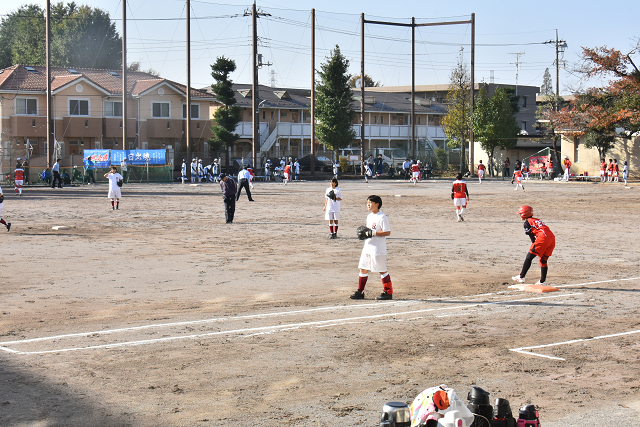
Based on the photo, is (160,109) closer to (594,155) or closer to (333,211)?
(594,155)

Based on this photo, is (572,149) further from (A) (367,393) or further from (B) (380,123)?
(A) (367,393)

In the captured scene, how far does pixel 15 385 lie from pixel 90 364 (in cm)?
87

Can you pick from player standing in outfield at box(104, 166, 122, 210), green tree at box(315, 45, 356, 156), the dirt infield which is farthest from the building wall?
player standing in outfield at box(104, 166, 122, 210)

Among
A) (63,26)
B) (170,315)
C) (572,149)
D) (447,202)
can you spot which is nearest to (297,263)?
(170,315)

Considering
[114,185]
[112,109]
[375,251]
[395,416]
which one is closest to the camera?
[395,416]

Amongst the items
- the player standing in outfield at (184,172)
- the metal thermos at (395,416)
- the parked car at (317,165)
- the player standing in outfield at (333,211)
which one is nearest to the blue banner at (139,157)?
the player standing in outfield at (184,172)

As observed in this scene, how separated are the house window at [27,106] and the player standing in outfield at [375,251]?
5266cm

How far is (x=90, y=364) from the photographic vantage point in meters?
7.21

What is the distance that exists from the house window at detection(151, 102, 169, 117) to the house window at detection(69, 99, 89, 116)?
6.00 m

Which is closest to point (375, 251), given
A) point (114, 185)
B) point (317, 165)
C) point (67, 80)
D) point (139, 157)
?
point (114, 185)

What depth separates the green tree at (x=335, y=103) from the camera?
66062 millimetres

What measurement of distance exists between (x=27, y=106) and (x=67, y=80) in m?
4.06

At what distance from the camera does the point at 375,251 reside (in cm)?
1088

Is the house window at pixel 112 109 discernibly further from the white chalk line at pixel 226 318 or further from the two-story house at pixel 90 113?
the white chalk line at pixel 226 318
